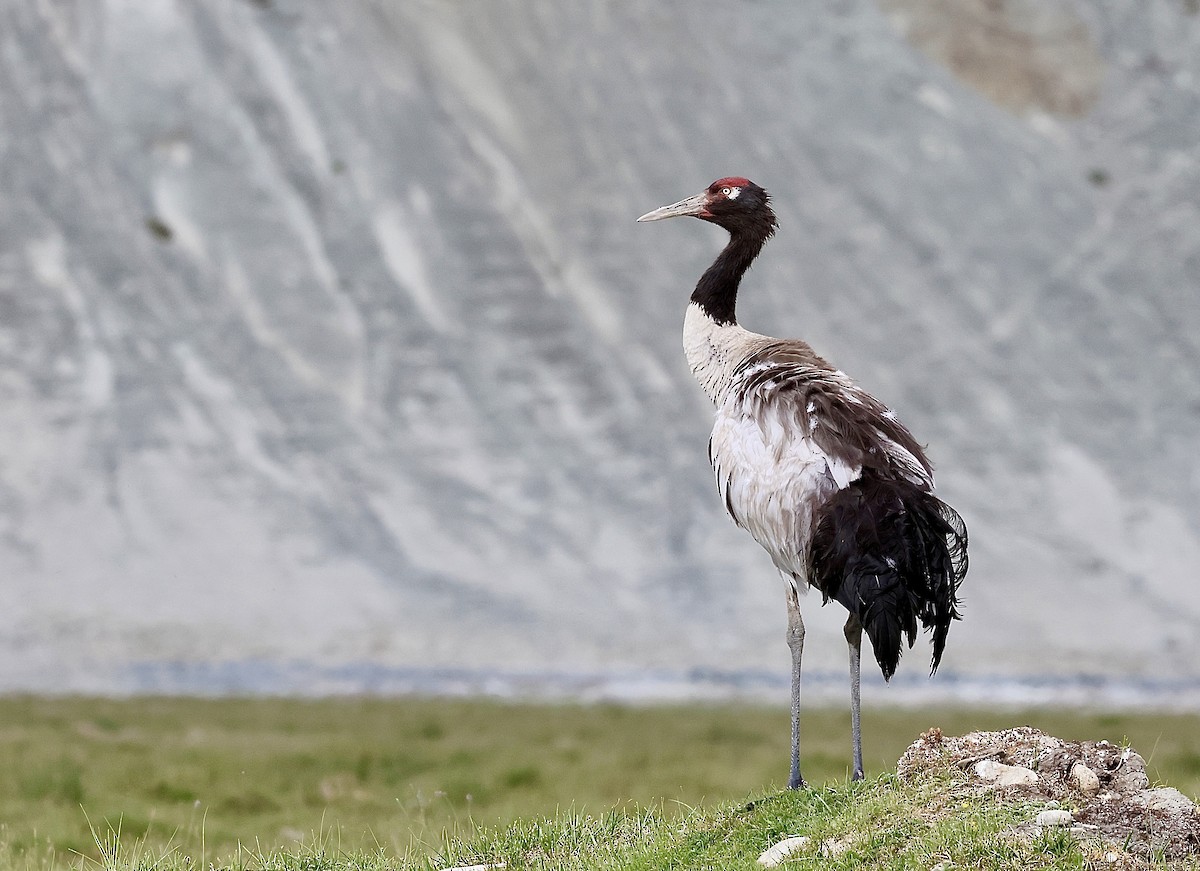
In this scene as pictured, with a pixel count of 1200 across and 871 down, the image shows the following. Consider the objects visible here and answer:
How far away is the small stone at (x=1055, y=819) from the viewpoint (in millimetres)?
7996

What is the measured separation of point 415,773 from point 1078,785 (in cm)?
1350

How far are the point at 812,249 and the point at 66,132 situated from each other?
27.5 meters

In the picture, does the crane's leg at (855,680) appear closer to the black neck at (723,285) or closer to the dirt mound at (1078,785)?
the dirt mound at (1078,785)

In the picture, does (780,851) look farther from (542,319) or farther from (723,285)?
(542,319)

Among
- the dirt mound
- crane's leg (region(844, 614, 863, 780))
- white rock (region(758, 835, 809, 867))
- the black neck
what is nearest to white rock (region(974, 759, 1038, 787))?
the dirt mound

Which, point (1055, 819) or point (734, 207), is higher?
point (734, 207)

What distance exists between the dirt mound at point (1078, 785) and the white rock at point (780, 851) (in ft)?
3.86

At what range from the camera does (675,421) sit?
49562 millimetres

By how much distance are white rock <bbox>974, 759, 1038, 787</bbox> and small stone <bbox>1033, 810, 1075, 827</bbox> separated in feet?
1.80

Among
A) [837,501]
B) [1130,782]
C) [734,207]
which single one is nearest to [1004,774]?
[1130,782]

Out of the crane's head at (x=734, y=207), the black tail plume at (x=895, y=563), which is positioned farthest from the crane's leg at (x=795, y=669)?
the crane's head at (x=734, y=207)

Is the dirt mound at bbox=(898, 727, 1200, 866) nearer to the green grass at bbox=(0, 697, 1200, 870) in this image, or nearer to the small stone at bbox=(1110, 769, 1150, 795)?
the small stone at bbox=(1110, 769, 1150, 795)

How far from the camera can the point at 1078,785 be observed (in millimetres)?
8625

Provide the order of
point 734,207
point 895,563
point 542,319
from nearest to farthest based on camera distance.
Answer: point 895,563
point 734,207
point 542,319
